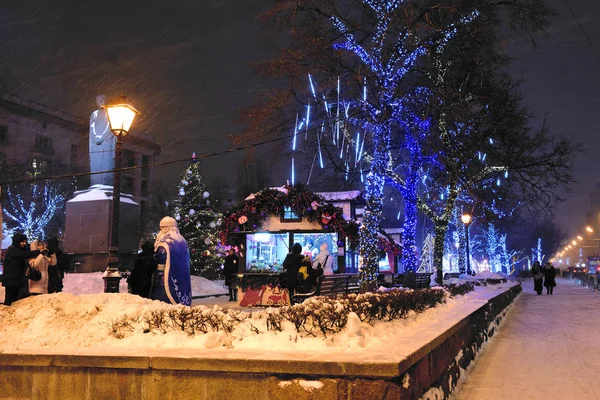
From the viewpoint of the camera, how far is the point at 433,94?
15.6m

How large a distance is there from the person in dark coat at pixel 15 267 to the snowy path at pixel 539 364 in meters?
6.90

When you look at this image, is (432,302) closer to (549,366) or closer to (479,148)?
(549,366)

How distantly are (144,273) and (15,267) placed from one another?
2.02 m

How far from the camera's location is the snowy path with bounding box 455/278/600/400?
626 centimetres

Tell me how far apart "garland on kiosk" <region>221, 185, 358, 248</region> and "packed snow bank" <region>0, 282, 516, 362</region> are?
9260mm

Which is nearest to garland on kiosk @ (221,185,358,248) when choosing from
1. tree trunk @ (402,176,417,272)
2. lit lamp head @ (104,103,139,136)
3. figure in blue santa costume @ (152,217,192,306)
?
tree trunk @ (402,176,417,272)

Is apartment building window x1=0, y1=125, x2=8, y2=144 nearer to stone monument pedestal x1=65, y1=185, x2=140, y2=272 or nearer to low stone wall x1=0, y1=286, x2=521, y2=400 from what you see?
stone monument pedestal x1=65, y1=185, x2=140, y2=272

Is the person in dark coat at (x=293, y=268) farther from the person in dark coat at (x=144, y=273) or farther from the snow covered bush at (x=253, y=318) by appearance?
the snow covered bush at (x=253, y=318)

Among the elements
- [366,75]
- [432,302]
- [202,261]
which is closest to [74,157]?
[202,261]

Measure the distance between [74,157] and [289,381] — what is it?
66.7 metres

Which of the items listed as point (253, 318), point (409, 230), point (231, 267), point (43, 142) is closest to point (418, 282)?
point (409, 230)

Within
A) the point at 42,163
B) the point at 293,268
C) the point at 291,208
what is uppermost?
the point at 42,163

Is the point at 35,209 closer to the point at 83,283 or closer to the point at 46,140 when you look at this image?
the point at 46,140

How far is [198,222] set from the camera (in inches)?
1388
